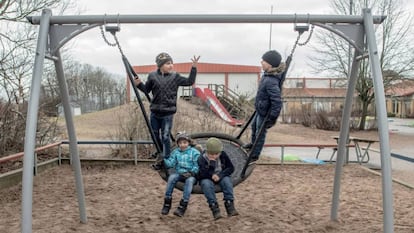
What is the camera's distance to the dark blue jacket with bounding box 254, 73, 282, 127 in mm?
4254

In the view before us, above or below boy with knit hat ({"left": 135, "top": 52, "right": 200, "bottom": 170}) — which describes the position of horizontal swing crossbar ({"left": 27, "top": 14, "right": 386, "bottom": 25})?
above

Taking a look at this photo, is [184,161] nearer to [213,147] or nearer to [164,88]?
[213,147]

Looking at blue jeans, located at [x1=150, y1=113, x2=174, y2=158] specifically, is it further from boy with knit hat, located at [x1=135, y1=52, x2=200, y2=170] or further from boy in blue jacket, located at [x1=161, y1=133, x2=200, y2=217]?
boy in blue jacket, located at [x1=161, y1=133, x2=200, y2=217]

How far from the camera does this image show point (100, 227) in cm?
473

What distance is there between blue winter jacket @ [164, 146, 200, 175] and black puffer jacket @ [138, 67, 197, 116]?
475mm

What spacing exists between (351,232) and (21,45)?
749cm

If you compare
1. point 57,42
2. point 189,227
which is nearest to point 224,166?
point 189,227

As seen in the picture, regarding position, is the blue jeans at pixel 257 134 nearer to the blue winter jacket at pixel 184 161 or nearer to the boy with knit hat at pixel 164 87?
the blue winter jacket at pixel 184 161

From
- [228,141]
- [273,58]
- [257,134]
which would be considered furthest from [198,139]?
[273,58]

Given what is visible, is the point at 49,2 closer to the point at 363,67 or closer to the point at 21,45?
the point at 21,45

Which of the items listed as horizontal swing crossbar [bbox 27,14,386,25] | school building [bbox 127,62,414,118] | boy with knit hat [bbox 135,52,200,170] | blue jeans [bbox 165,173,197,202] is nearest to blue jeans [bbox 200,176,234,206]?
blue jeans [bbox 165,173,197,202]

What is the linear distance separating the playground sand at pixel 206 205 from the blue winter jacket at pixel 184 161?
64cm

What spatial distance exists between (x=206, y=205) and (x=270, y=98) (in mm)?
2191

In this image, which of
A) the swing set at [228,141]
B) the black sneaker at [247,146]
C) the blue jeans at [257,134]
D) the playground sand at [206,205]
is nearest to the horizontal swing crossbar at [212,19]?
the swing set at [228,141]
